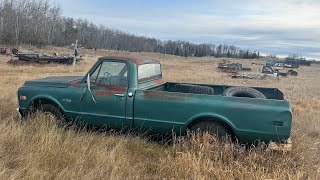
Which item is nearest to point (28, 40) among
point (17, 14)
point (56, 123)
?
point (17, 14)

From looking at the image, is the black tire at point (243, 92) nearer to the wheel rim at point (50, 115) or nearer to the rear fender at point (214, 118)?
the rear fender at point (214, 118)

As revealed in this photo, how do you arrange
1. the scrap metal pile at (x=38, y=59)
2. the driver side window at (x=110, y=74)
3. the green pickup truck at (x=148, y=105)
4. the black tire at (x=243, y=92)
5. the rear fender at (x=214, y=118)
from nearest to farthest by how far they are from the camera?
the green pickup truck at (x=148, y=105) < the rear fender at (x=214, y=118) < the driver side window at (x=110, y=74) < the black tire at (x=243, y=92) < the scrap metal pile at (x=38, y=59)

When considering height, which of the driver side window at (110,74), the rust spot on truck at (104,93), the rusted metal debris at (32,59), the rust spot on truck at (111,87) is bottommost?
the rusted metal debris at (32,59)

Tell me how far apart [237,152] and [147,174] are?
1383 mm

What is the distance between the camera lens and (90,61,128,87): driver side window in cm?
574

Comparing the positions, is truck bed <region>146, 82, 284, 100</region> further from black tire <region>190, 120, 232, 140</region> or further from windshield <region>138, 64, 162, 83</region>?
black tire <region>190, 120, 232, 140</region>

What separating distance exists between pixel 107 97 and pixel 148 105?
79 centimetres

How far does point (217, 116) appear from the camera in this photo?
5078 millimetres

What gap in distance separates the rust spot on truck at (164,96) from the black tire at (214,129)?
1.62 ft

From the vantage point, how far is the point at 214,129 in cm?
515

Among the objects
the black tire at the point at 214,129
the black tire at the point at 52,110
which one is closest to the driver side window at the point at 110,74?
the black tire at the point at 52,110

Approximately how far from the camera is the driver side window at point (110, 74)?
18.8 feet

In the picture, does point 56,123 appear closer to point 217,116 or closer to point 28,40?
point 217,116

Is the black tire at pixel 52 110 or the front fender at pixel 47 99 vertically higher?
the front fender at pixel 47 99
